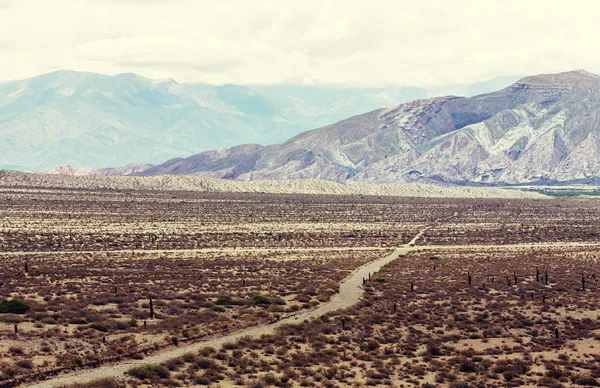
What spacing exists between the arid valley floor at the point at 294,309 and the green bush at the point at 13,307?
0.62m

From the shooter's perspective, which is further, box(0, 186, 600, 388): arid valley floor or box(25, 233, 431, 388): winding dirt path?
box(0, 186, 600, 388): arid valley floor

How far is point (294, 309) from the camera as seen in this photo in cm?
4509

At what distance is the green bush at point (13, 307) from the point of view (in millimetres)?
38594

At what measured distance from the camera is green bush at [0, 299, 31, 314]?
3859 centimetres

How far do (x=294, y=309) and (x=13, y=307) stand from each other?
49.2ft

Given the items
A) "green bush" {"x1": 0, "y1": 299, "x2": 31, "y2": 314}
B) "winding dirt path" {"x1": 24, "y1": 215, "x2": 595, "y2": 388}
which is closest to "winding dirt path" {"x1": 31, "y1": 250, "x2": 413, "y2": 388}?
"winding dirt path" {"x1": 24, "y1": 215, "x2": 595, "y2": 388}

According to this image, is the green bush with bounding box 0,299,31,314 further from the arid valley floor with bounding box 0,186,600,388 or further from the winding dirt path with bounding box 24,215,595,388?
the winding dirt path with bounding box 24,215,595,388

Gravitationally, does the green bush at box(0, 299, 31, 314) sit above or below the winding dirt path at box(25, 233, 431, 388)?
above

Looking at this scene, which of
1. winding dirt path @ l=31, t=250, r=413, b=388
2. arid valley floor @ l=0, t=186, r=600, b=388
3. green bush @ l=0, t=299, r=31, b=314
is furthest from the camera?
green bush @ l=0, t=299, r=31, b=314

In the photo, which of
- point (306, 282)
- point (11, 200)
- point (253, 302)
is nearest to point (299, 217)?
point (11, 200)

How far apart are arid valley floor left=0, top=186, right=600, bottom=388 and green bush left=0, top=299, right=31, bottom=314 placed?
0.62 m

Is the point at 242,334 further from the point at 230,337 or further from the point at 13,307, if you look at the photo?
the point at 13,307

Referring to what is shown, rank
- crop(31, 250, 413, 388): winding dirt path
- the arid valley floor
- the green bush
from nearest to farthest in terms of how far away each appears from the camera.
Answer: crop(31, 250, 413, 388): winding dirt path < the arid valley floor < the green bush

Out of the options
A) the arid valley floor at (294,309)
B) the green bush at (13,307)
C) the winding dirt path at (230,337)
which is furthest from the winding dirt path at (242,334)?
the green bush at (13,307)
